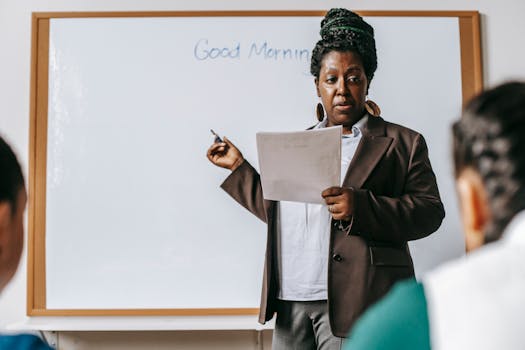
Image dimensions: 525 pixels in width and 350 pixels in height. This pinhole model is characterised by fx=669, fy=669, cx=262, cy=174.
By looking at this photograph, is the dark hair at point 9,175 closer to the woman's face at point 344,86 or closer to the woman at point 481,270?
the woman at point 481,270

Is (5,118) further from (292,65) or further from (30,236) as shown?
(292,65)

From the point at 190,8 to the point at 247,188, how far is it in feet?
2.62

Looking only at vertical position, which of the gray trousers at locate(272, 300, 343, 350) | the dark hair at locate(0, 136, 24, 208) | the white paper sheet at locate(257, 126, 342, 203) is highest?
the white paper sheet at locate(257, 126, 342, 203)

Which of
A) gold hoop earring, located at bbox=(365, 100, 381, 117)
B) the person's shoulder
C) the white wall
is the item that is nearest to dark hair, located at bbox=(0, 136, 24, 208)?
the person's shoulder

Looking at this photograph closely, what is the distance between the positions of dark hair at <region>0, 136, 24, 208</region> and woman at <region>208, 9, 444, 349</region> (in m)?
1.11

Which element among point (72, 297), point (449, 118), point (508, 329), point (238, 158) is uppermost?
point (449, 118)

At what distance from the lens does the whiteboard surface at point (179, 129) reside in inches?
94.8

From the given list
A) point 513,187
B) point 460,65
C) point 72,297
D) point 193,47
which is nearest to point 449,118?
point 460,65

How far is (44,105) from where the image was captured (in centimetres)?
246

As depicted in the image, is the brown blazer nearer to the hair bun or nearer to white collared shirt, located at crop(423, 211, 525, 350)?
the hair bun

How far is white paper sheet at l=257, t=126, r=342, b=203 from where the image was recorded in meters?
1.81

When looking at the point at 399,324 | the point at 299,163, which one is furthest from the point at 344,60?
the point at 399,324

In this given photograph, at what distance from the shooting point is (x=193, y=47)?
97.5 inches

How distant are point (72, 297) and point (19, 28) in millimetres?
1024
